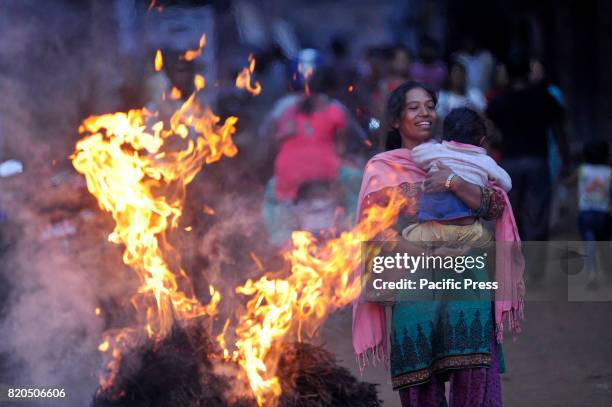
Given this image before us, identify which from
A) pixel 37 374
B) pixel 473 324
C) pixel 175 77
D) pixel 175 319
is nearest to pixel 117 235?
pixel 175 319

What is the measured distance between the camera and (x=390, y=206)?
185 inches

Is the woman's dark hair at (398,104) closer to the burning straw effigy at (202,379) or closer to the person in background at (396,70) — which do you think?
the burning straw effigy at (202,379)

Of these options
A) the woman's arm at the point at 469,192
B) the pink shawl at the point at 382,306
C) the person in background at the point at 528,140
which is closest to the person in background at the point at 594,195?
the person in background at the point at 528,140

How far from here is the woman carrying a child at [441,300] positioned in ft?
15.1

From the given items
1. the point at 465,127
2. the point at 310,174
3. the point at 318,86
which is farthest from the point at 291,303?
the point at 318,86

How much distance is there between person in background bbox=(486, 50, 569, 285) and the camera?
894cm

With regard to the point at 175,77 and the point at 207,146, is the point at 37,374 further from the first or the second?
the point at 175,77

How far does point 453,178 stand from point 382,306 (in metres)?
0.67

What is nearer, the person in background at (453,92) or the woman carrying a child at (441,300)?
the woman carrying a child at (441,300)

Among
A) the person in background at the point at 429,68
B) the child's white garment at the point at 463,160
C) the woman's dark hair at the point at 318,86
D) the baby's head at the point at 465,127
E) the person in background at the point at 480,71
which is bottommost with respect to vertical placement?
the child's white garment at the point at 463,160

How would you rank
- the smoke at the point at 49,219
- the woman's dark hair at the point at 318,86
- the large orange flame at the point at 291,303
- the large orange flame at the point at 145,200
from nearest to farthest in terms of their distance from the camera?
1. the large orange flame at the point at 291,303
2. the large orange flame at the point at 145,200
3. the smoke at the point at 49,219
4. the woman's dark hair at the point at 318,86

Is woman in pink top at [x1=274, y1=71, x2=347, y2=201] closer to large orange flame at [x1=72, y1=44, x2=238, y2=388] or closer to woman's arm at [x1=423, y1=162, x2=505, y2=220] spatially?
large orange flame at [x1=72, y1=44, x2=238, y2=388]

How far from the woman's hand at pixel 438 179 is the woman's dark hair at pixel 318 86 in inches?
130

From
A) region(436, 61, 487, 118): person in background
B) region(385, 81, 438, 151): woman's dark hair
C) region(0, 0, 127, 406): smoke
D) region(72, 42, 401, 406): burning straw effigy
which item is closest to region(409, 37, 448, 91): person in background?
region(436, 61, 487, 118): person in background
